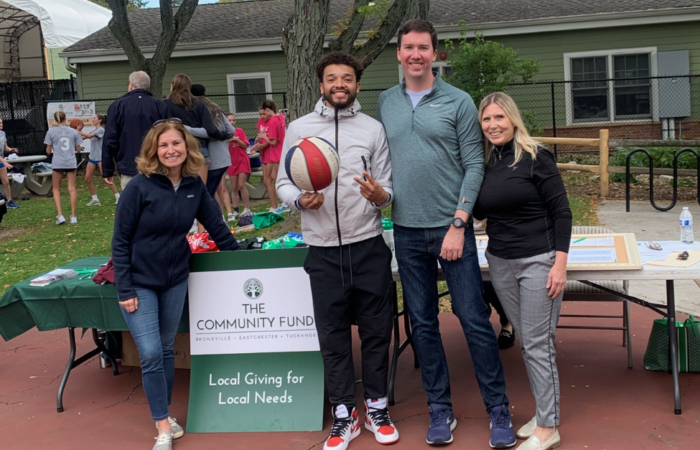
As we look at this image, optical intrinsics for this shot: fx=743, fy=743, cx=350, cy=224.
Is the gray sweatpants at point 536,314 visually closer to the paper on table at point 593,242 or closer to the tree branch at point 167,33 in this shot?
the paper on table at point 593,242

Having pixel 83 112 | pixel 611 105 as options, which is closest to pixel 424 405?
pixel 611 105

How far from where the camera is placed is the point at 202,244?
494cm

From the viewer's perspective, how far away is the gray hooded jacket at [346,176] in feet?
12.8

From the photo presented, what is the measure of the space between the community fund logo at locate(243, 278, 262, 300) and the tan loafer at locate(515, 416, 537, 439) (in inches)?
66.5

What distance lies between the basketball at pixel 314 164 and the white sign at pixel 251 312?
0.87m

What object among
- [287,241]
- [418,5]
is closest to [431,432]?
[287,241]

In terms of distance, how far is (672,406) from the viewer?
14.1 ft

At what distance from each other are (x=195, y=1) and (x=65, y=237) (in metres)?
9.22

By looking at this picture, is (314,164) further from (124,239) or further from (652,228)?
(652,228)

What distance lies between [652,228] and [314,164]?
7426 millimetres

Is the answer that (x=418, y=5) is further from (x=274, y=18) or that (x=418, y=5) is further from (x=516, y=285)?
(x=274, y=18)

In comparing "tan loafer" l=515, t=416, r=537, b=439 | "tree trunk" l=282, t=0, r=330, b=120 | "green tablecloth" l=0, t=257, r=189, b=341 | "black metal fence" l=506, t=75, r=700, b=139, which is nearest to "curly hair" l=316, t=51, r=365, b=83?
"green tablecloth" l=0, t=257, r=189, b=341

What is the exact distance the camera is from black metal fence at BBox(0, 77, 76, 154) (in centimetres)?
2095

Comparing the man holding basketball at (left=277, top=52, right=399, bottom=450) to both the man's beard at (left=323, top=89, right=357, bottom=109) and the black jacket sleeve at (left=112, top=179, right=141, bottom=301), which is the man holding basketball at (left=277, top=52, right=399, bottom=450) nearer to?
the man's beard at (left=323, top=89, right=357, bottom=109)
